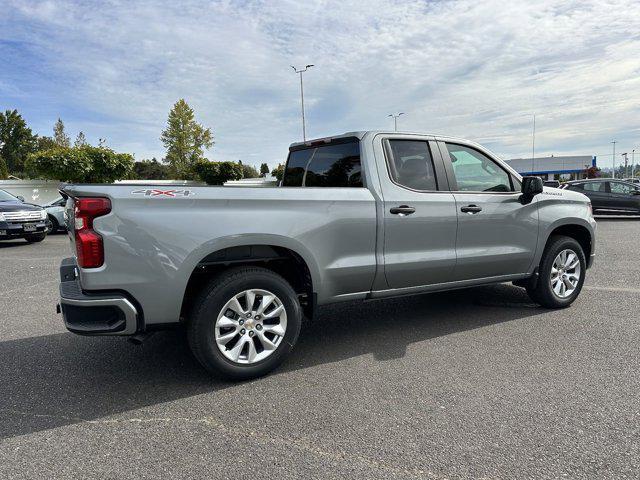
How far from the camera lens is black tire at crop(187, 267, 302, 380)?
127 inches

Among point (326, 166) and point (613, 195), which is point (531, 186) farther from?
point (613, 195)

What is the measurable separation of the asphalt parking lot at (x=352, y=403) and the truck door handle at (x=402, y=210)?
1.18 meters

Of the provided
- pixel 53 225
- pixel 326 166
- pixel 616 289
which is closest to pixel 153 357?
pixel 326 166

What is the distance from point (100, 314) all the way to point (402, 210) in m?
2.45

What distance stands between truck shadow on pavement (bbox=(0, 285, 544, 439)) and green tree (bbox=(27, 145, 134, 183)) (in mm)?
23301

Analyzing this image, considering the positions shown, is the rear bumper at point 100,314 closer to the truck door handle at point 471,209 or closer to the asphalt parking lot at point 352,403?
the asphalt parking lot at point 352,403

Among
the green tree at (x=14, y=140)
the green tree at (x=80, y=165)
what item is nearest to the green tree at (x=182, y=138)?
the green tree at (x=80, y=165)

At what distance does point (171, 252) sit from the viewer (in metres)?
3.12

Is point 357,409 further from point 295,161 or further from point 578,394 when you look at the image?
point 295,161

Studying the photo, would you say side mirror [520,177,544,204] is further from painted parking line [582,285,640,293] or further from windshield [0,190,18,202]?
windshield [0,190,18,202]

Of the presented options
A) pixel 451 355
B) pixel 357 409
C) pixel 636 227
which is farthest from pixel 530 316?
pixel 636 227

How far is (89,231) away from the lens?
2.97m

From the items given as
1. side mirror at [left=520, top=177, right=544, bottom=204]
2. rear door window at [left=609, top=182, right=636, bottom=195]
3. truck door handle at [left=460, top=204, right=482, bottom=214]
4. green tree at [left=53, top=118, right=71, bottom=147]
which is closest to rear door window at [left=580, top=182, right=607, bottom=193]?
rear door window at [left=609, top=182, right=636, bottom=195]

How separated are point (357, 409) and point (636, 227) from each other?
14438 mm
